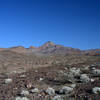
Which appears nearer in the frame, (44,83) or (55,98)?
(55,98)

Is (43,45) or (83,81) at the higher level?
(43,45)

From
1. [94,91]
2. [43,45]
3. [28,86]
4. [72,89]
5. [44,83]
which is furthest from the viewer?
[43,45]

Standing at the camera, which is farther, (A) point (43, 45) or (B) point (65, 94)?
(A) point (43, 45)

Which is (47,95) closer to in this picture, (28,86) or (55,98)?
(55,98)

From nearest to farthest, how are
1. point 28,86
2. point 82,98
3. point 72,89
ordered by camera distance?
A: point 82,98, point 72,89, point 28,86

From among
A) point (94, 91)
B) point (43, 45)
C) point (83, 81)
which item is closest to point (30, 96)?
point (94, 91)

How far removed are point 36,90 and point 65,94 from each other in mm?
1566

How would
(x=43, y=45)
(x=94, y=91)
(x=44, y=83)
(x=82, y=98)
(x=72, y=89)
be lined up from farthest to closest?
1. (x=43, y=45)
2. (x=44, y=83)
3. (x=72, y=89)
4. (x=94, y=91)
5. (x=82, y=98)

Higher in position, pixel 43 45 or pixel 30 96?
pixel 43 45

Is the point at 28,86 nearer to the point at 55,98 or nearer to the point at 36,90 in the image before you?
the point at 36,90

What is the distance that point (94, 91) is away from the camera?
6.80 m

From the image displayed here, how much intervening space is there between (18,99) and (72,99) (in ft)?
7.82

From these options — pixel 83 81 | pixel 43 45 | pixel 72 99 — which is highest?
pixel 43 45

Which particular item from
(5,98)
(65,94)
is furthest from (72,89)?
(5,98)
